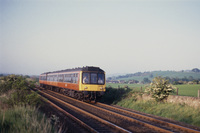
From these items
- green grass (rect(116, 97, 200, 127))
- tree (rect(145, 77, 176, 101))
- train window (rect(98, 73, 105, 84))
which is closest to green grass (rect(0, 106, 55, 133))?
green grass (rect(116, 97, 200, 127))

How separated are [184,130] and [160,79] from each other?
21.6 feet

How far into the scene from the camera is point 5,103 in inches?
477

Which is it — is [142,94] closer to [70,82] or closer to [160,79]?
[160,79]

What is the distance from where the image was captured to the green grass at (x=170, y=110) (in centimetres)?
1058

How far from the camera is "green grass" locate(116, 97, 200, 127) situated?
10.6m

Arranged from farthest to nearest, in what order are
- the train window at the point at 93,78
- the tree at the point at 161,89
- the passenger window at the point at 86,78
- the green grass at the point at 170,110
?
the train window at the point at 93,78
the passenger window at the point at 86,78
the tree at the point at 161,89
the green grass at the point at 170,110

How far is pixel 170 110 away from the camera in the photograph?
40.2ft

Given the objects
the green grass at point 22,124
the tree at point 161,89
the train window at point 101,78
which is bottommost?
the green grass at point 22,124

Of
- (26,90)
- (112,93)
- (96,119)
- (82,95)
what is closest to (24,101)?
(26,90)

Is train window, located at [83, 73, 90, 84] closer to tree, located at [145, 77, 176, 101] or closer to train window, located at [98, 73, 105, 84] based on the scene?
train window, located at [98, 73, 105, 84]

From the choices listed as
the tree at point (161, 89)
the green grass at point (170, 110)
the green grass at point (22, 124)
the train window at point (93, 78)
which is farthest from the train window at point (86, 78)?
the green grass at point (22, 124)

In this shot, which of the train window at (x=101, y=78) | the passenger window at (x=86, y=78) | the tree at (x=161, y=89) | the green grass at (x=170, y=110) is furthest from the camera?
the train window at (x=101, y=78)

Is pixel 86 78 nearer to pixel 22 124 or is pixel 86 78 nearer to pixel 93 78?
pixel 93 78

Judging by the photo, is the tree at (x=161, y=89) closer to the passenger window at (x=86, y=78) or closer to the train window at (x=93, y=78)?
the train window at (x=93, y=78)
